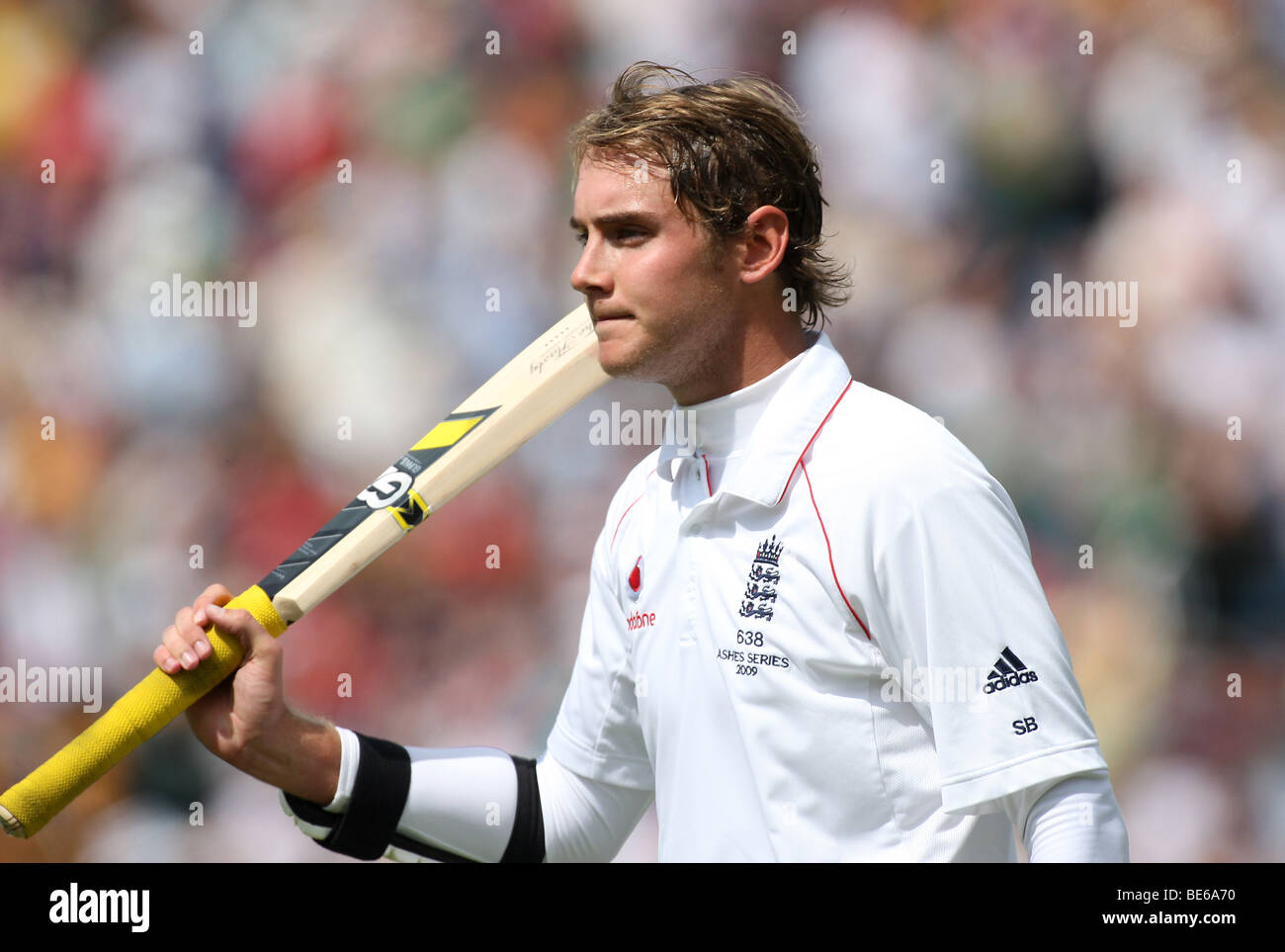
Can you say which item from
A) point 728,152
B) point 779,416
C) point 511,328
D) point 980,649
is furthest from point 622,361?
point 511,328

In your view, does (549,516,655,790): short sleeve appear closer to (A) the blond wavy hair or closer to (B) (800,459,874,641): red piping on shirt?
(B) (800,459,874,641): red piping on shirt

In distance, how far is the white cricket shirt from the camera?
147 centimetres

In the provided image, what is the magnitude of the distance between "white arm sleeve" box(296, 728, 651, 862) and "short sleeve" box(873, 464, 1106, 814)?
69cm

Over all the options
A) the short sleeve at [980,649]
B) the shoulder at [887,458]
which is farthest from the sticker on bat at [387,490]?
the short sleeve at [980,649]

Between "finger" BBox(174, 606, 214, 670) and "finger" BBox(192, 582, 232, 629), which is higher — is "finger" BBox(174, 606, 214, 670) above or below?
below

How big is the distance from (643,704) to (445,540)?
1.90 m

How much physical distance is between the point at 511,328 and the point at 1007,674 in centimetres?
236

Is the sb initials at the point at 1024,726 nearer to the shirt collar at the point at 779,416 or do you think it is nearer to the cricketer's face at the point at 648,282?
the shirt collar at the point at 779,416

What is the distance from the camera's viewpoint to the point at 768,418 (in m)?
1.73

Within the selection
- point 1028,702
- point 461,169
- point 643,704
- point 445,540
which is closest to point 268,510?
point 445,540

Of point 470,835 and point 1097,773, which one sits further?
point 470,835

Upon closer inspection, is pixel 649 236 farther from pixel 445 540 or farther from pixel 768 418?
pixel 445 540

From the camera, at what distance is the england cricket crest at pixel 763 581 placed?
1624 mm

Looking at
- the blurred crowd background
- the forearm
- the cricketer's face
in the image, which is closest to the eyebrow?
the cricketer's face
